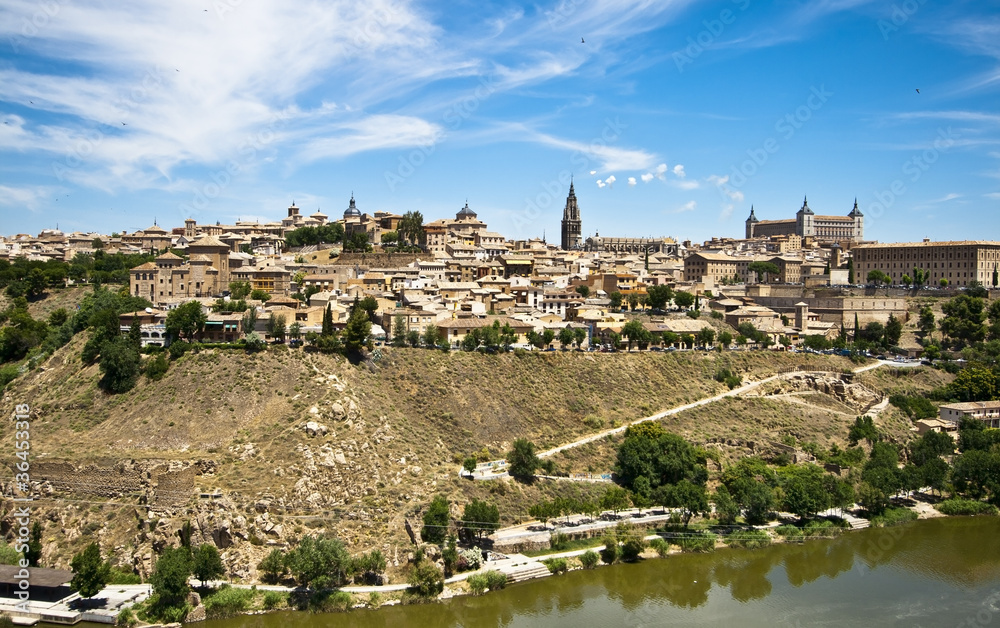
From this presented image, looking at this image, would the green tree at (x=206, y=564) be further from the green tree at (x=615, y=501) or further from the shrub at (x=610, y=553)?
the green tree at (x=615, y=501)

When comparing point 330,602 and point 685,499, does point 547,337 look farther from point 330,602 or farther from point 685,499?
point 330,602

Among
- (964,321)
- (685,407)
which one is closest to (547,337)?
(685,407)

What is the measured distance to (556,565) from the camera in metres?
21.2

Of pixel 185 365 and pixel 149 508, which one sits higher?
pixel 185 365

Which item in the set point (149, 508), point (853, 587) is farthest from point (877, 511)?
point (149, 508)

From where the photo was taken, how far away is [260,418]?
80.2 feet

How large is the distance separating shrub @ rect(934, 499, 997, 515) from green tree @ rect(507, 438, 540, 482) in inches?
551

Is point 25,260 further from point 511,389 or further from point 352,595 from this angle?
point 352,595

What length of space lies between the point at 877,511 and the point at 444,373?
51.0 feet

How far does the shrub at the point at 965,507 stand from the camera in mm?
26344

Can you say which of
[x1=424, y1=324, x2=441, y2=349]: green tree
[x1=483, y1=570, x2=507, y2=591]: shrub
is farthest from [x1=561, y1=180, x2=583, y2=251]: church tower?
[x1=483, y1=570, x2=507, y2=591]: shrub

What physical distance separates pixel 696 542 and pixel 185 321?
1936 centimetres

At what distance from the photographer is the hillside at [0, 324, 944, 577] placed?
68.3 feet

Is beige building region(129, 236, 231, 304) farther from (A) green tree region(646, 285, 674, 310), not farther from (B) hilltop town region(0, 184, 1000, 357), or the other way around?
(A) green tree region(646, 285, 674, 310)
